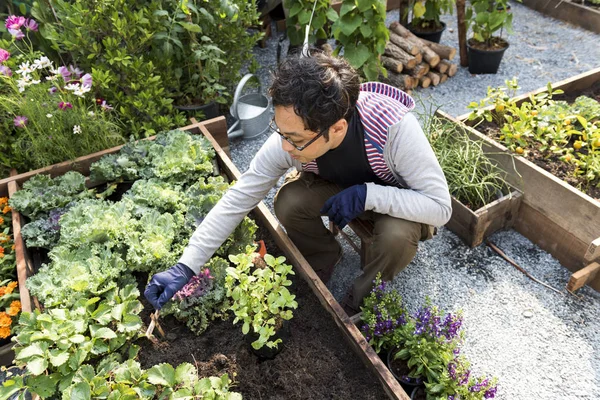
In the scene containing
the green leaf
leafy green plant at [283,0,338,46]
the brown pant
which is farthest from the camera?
leafy green plant at [283,0,338,46]

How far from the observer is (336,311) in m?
1.93

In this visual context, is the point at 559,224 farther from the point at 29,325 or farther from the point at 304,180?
the point at 29,325

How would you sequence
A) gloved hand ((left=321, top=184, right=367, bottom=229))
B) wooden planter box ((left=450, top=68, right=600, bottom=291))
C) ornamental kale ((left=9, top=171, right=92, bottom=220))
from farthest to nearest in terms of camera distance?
ornamental kale ((left=9, top=171, right=92, bottom=220)) → wooden planter box ((left=450, top=68, right=600, bottom=291)) → gloved hand ((left=321, top=184, right=367, bottom=229))

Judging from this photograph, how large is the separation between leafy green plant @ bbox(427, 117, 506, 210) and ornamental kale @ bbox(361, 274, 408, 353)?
96 centimetres

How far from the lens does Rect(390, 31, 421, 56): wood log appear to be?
400cm

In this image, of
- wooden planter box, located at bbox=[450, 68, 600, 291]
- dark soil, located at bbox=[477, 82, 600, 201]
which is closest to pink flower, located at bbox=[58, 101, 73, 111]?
wooden planter box, located at bbox=[450, 68, 600, 291]

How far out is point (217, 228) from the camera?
2010 mm

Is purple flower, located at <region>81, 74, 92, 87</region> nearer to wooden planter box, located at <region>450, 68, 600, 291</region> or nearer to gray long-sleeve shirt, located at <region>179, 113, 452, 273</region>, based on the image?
gray long-sleeve shirt, located at <region>179, 113, 452, 273</region>

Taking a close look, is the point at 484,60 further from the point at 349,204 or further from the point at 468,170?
the point at 349,204

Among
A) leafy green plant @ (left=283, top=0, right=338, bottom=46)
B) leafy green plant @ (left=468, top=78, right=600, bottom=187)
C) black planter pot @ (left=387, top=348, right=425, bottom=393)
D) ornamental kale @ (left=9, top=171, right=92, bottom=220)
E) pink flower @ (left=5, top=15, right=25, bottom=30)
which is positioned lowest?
black planter pot @ (left=387, top=348, right=425, bottom=393)

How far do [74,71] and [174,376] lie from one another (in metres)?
1.99

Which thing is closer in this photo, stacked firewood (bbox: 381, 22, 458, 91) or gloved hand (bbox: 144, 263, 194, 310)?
gloved hand (bbox: 144, 263, 194, 310)

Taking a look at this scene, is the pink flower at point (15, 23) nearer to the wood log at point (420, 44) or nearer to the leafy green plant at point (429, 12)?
the wood log at point (420, 44)

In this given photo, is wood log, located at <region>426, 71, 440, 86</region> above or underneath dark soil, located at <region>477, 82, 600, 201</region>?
underneath
